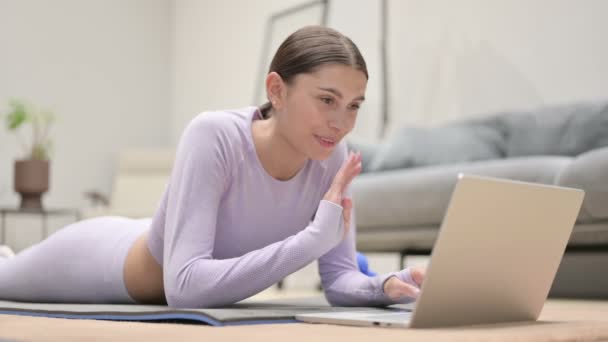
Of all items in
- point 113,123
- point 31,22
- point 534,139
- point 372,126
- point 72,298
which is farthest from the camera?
point 113,123

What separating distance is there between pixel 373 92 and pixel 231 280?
3566 millimetres

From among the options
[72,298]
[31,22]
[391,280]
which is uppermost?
[31,22]

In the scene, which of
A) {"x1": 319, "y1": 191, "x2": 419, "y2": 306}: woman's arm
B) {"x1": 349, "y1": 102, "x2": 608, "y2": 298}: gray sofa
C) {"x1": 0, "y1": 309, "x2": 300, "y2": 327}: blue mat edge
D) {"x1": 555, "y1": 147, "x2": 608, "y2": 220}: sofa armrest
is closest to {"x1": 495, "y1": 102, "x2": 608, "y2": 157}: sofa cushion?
{"x1": 349, "y1": 102, "x2": 608, "y2": 298}: gray sofa

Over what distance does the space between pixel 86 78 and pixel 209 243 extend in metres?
4.82

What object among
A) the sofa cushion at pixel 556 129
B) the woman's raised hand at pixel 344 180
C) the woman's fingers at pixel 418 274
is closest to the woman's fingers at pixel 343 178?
the woman's raised hand at pixel 344 180

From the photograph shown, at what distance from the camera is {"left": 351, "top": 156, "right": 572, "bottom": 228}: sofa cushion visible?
2939mm

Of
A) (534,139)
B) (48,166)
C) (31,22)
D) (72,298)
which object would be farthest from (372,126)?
(72,298)

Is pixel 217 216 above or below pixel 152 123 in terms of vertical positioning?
above

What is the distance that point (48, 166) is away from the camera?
4969mm

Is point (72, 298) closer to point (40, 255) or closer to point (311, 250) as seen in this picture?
point (40, 255)

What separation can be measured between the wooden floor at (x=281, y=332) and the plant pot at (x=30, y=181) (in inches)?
145

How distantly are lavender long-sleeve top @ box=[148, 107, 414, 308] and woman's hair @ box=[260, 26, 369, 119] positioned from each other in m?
0.17

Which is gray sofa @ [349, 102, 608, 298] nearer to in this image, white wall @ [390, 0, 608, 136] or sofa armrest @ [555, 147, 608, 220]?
sofa armrest @ [555, 147, 608, 220]

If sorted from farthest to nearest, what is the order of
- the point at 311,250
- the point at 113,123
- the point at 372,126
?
the point at 113,123
the point at 372,126
the point at 311,250
